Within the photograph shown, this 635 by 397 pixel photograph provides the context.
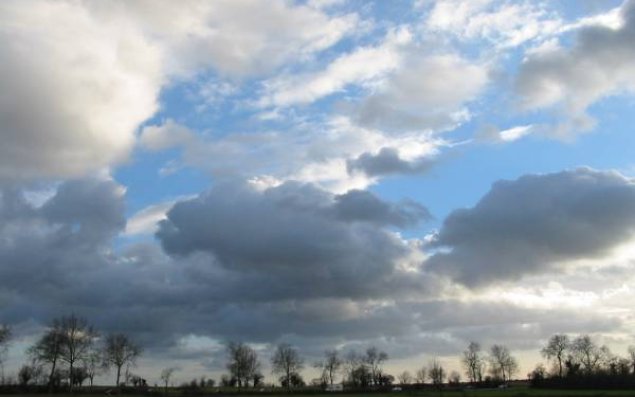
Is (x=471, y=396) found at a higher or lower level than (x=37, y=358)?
lower

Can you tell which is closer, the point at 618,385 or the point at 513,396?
the point at 513,396

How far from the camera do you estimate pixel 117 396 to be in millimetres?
145750

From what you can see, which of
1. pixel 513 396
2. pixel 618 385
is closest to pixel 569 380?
pixel 618 385

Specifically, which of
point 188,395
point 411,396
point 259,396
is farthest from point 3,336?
point 411,396

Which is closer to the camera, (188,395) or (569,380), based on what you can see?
(188,395)

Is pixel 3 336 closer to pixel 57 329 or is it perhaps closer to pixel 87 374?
pixel 57 329

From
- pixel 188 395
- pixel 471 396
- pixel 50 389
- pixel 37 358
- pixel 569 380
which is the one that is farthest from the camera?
pixel 569 380

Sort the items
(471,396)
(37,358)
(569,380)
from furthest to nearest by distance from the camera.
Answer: (569,380) → (37,358) → (471,396)

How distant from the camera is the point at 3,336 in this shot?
510 feet

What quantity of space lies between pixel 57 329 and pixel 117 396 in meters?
40.5

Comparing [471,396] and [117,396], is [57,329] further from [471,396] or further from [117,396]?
[471,396]

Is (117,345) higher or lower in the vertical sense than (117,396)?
higher

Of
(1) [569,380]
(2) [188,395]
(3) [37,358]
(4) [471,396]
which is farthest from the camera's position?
(1) [569,380]

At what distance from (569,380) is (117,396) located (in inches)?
4648
